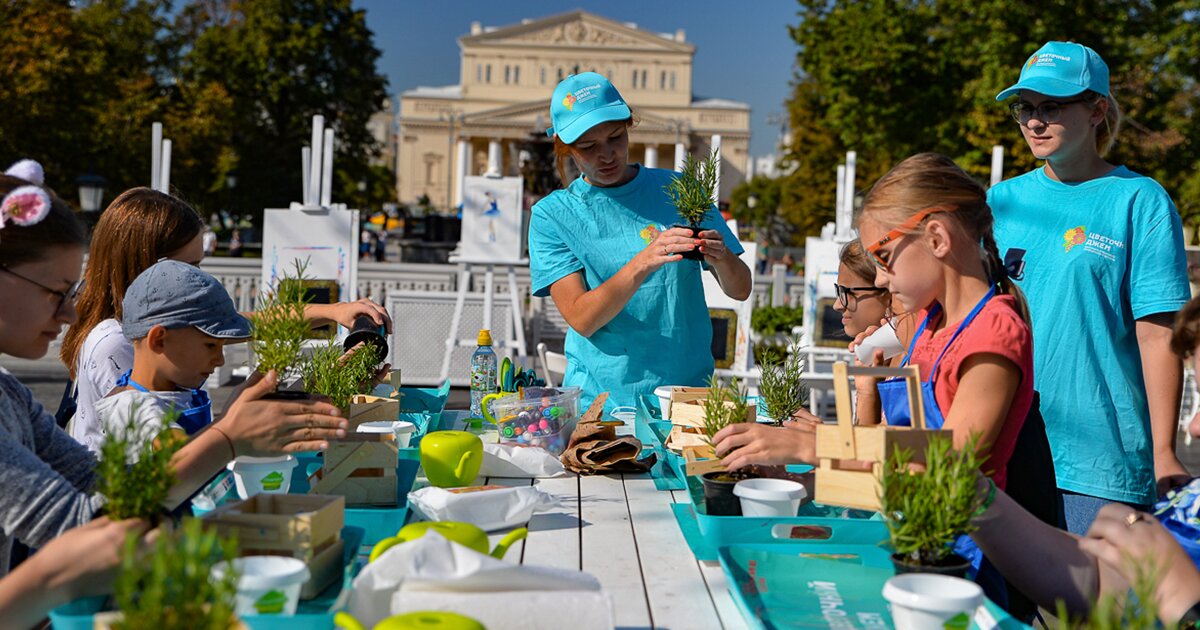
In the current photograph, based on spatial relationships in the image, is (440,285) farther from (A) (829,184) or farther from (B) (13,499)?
(A) (829,184)

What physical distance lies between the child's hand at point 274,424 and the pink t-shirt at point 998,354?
3.52ft

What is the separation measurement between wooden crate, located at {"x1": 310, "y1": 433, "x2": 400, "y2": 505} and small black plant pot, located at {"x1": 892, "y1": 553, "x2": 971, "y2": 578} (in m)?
0.99

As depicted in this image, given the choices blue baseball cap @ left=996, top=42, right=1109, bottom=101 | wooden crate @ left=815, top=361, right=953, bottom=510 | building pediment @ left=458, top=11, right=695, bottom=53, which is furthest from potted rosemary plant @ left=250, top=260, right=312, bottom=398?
building pediment @ left=458, top=11, right=695, bottom=53

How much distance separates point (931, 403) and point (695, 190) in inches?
39.7

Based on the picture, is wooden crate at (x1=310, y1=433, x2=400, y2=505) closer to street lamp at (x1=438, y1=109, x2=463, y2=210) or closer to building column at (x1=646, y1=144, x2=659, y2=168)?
building column at (x1=646, y1=144, x2=659, y2=168)

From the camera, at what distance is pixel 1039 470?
196cm

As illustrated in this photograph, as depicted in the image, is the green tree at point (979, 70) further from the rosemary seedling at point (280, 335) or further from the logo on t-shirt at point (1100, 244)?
the rosemary seedling at point (280, 335)

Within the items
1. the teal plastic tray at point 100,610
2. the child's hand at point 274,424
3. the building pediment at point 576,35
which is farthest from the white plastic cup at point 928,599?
the building pediment at point 576,35

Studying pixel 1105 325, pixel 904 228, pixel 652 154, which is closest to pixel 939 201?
pixel 904 228

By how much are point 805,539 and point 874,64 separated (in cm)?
1828

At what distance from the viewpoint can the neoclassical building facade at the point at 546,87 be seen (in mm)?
78438

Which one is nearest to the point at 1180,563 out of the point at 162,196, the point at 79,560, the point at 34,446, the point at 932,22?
the point at 79,560

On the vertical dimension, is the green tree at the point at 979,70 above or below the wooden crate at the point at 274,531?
above

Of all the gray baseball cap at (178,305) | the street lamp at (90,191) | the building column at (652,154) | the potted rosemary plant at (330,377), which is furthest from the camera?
the building column at (652,154)
